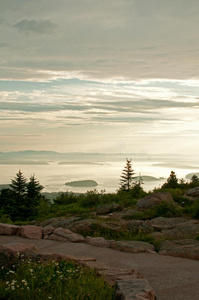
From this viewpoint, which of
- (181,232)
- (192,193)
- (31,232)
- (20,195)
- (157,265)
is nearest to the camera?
(157,265)

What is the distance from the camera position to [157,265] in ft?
28.9

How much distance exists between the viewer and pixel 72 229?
Answer: 1293 cm

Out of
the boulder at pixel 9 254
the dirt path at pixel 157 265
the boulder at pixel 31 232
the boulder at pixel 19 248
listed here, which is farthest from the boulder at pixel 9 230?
the boulder at pixel 9 254

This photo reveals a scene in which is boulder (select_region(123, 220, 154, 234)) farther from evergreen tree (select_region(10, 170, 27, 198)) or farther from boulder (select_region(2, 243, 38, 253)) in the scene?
evergreen tree (select_region(10, 170, 27, 198))

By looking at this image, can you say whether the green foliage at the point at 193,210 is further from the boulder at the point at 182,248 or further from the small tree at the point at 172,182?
the small tree at the point at 172,182

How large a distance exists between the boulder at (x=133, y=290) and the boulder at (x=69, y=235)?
17.2 feet

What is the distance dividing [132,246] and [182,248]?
1.48 meters

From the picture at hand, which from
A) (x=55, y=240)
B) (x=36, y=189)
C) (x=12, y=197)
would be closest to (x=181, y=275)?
(x=55, y=240)

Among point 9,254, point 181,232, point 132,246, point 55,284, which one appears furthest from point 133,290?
point 181,232

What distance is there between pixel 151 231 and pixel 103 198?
7.45m

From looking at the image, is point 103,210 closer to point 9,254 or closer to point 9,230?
point 9,230

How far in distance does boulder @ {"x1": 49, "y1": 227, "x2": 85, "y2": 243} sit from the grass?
4.34 meters

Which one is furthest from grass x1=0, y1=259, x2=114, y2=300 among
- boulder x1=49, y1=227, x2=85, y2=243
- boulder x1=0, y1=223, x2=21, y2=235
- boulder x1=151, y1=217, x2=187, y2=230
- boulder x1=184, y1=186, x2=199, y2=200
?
boulder x1=184, y1=186, x2=199, y2=200

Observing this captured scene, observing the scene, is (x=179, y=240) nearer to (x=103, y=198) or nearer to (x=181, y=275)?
(x=181, y=275)
